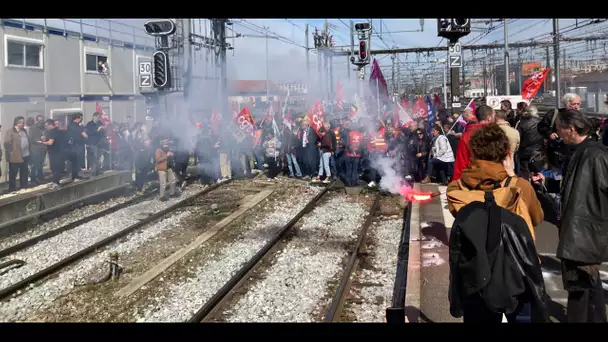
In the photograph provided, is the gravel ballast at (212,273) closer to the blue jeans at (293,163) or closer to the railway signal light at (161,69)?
the blue jeans at (293,163)

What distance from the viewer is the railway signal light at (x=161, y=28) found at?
1474 cm

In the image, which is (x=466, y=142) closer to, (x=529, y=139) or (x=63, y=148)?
(x=529, y=139)

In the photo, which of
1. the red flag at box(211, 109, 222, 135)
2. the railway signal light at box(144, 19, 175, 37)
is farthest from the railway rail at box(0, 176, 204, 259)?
the railway signal light at box(144, 19, 175, 37)

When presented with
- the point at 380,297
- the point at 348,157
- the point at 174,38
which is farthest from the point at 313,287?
the point at 174,38

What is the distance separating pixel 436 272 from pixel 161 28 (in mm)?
11639

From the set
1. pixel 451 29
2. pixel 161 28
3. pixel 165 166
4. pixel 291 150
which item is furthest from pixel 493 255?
pixel 161 28

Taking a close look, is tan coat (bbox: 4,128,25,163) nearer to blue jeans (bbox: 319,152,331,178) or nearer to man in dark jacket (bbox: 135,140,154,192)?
man in dark jacket (bbox: 135,140,154,192)

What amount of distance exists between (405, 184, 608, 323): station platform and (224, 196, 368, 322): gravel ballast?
98 centimetres

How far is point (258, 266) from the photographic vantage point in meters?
6.91

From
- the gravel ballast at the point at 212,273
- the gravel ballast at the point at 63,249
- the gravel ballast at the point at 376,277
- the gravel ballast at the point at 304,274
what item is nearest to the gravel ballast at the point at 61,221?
the gravel ballast at the point at 63,249

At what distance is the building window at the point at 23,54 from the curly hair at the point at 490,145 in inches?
610

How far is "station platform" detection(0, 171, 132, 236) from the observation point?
9375mm
